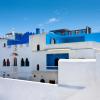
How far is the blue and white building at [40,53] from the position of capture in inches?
774

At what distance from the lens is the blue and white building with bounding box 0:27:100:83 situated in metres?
19.7

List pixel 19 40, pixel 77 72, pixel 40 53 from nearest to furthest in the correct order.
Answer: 1. pixel 77 72
2. pixel 40 53
3. pixel 19 40

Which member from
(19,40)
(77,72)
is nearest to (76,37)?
(19,40)

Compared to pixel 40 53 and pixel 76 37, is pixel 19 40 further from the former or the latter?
pixel 76 37

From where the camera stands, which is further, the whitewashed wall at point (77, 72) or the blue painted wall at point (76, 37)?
the blue painted wall at point (76, 37)

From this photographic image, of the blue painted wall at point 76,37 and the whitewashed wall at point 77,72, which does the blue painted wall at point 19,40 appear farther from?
the whitewashed wall at point 77,72

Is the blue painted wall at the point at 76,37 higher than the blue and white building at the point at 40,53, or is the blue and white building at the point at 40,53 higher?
the blue painted wall at the point at 76,37

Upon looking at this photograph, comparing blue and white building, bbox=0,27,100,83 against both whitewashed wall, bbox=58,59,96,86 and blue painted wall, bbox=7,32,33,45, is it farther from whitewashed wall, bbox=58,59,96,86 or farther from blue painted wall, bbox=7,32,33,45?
whitewashed wall, bbox=58,59,96,86

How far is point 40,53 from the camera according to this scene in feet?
73.7

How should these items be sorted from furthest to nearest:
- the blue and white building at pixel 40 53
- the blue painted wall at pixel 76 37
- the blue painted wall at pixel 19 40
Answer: the blue painted wall at pixel 19 40 < the blue painted wall at pixel 76 37 < the blue and white building at pixel 40 53

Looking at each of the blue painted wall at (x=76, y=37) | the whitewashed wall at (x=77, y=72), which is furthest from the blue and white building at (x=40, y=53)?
the whitewashed wall at (x=77, y=72)

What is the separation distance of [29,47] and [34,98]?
16102 mm

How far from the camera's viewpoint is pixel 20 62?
24172 mm

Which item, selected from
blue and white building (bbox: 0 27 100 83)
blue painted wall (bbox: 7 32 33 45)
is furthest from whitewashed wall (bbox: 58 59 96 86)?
blue painted wall (bbox: 7 32 33 45)
